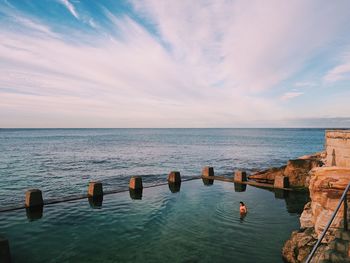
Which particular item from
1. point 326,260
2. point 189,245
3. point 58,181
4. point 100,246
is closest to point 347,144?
point 326,260

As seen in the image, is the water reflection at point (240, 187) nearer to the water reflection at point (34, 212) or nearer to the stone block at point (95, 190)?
the stone block at point (95, 190)

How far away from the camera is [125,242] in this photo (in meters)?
11.9

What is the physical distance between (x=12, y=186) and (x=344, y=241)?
93.5 ft

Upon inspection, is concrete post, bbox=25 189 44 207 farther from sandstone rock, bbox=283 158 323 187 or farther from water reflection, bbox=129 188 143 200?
sandstone rock, bbox=283 158 323 187

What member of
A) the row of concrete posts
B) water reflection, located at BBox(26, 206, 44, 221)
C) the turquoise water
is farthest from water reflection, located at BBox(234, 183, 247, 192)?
water reflection, located at BBox(26, 206, 44, 221)

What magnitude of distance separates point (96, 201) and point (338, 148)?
45.7 feet

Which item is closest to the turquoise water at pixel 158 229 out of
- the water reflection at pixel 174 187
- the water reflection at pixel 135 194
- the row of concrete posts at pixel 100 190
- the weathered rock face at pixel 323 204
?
the water reflection at pixel 135 194

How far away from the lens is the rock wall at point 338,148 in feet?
32.3

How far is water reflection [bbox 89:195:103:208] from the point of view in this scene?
Result: 674 inches

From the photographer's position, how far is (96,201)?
17.7 metres

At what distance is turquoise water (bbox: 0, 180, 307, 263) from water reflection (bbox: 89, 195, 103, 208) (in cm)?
31

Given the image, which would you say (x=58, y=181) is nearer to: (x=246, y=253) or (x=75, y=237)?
(x=75, y=237)

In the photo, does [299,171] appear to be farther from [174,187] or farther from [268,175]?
[174,187]

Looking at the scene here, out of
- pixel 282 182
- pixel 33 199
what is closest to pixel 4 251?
pixel 33 199
